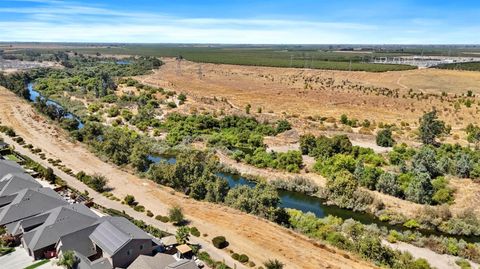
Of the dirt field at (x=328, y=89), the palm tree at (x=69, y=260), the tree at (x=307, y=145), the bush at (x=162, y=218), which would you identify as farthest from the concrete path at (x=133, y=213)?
the dirt field at (x=328, y=89)

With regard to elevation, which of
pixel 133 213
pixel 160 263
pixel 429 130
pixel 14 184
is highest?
pixel 429 130

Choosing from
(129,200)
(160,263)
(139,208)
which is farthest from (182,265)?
(129,200)

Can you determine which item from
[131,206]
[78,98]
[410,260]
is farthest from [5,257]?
[78,98]

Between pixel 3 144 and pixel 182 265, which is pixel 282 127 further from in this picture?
pixel 182 265

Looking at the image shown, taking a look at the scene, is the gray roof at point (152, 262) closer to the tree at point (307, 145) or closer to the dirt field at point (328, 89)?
the tree at point (307, 145)

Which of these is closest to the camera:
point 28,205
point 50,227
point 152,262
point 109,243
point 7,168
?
point 152,262

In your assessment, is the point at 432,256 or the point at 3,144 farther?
the point at 3,144

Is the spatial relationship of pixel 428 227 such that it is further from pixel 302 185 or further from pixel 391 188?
pixel 302 185
